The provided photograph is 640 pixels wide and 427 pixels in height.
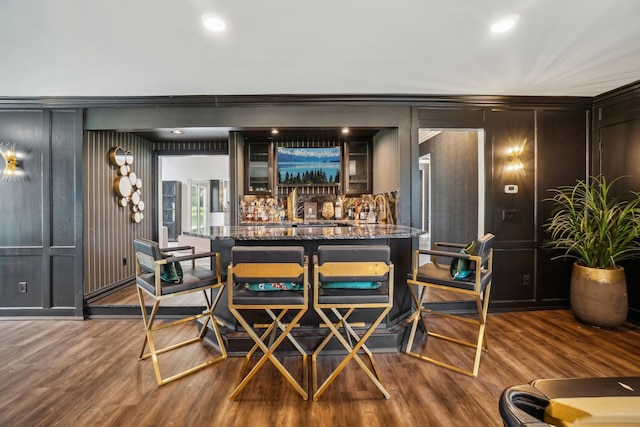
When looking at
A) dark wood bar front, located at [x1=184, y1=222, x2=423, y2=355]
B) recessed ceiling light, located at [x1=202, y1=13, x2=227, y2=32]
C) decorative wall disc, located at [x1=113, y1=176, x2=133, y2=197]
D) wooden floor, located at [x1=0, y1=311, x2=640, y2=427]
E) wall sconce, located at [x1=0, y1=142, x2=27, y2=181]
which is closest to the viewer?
wooden floor, located at [x1=0, y1=311, x2=640, y2=427]

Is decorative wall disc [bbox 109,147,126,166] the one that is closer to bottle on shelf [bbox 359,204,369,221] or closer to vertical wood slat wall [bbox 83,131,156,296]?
vertical wood slat wall [bbox 83,131,156,296]

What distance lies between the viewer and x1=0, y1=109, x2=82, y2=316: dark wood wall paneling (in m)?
3.38

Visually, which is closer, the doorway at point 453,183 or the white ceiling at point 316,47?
the white ceiling at point 316,47

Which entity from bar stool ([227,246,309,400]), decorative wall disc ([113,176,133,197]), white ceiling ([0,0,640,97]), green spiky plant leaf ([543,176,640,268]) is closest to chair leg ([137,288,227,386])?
bar stool ([227,246,309,400])

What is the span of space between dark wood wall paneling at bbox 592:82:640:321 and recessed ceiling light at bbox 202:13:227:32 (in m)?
4.12

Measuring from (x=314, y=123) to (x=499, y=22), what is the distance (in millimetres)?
1982

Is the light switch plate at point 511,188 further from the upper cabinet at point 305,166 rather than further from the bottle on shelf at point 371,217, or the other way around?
the upper cabinet at point 305,166

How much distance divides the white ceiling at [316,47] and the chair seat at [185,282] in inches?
72.3

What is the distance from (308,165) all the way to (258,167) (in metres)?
0.86

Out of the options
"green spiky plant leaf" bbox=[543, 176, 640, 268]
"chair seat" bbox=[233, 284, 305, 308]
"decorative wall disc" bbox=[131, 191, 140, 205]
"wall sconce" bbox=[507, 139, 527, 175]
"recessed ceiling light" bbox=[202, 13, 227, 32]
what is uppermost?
"recessed ceiling light" bbox=[202, 13, 227, 32]

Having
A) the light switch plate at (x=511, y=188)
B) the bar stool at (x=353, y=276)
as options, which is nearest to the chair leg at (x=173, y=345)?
the bar stool at (x=353, y=276)

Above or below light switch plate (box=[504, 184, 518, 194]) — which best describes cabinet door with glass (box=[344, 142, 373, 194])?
above

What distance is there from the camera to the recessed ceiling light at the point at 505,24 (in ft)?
6.55

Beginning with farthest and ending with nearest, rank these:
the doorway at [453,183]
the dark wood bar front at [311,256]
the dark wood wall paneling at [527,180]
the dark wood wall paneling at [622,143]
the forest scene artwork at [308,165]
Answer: the forest scene artwork at [308,165] < the doorway at [453,183] < the dark wood wall paneling at [527,180] < the dark wood wall paneling at [622,143] < the dark wood bar front at [311,256]
